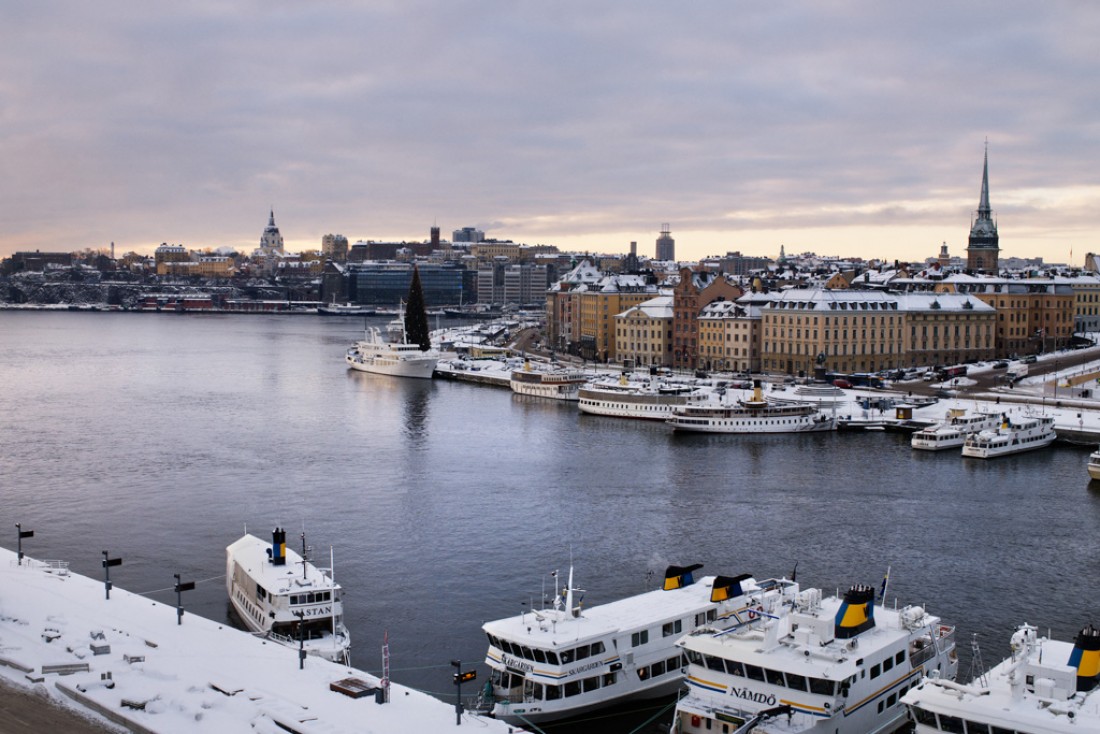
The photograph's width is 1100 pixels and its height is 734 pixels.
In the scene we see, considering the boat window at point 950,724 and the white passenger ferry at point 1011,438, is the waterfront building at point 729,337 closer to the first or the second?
the white passenger ferry at point 1011,438

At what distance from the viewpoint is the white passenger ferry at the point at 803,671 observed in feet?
52.5

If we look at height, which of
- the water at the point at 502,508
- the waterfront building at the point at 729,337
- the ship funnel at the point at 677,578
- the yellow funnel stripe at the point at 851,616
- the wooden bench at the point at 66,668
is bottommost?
the water at the point at 502,508

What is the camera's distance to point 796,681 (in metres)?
16.1

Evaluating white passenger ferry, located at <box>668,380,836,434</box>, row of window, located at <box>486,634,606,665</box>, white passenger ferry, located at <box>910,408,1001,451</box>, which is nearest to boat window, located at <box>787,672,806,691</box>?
row of window, located at <box>486,634,606,665</box>

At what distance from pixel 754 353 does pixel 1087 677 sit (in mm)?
57581

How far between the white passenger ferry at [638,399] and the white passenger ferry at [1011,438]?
44.0ft

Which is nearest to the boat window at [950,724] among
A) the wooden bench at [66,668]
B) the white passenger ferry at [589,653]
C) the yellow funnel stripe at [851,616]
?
the yellow funnel stripe at [851,616]

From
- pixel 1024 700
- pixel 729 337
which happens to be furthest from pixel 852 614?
pixel 729 337

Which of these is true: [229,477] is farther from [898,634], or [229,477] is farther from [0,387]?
[0,387]

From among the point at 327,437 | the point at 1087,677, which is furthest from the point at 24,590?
the point at 327,437

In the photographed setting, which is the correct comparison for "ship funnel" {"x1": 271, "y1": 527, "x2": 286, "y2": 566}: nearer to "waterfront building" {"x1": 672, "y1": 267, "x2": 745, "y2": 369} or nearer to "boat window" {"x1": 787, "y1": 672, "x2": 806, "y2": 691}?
"boat window" {"x1": 787, "y1": 672, "x2": 806, "y2": 691}

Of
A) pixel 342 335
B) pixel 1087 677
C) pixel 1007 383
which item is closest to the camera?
pixel 1087 677

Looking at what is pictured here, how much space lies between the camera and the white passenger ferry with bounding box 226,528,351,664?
65.6 feet

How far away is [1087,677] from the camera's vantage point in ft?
48.6
